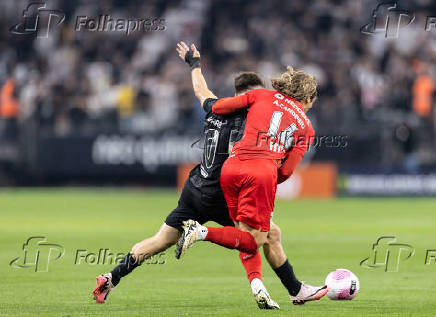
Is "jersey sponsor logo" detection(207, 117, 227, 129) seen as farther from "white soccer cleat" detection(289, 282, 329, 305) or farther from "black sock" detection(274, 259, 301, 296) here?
"white soccer cleat" detection(289, 282, 329, 305)

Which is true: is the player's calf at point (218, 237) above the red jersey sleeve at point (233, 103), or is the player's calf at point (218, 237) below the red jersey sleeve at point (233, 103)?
below

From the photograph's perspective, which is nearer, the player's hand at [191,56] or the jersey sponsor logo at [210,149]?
the jersey sponsor logo at [210,149]

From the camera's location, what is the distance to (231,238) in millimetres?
7766

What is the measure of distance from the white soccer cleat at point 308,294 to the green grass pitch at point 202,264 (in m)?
0.13

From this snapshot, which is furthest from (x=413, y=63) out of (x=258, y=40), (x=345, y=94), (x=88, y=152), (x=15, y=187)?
(x=15, y=187)

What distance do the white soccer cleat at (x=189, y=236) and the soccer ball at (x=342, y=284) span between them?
162 centimetres

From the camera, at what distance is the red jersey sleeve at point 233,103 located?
8094mm

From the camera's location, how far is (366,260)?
1229 cm

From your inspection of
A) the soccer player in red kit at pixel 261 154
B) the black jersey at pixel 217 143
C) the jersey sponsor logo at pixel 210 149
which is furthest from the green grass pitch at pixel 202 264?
the jersey sponsor logo at pixel 210 149

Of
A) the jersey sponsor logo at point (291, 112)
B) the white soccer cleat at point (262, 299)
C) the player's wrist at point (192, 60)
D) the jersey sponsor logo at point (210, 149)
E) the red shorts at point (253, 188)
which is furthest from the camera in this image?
the player's wrist at point (192, 60)

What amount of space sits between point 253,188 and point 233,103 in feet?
2.50

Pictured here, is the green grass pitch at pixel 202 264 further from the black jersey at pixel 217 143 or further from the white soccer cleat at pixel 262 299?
the black jersey at pixel 217 143

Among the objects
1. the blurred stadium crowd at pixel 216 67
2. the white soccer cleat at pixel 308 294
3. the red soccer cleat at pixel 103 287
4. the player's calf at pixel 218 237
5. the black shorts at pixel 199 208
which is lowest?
the red soccer cleat at pixel 103 287

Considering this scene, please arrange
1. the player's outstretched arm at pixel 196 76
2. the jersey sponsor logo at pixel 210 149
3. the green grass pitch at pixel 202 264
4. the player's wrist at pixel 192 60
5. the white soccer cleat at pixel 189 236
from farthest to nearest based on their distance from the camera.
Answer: the player's wrist at pixel 192 60, the player's outstretched arm at pixel 196 76, the jersey sponsor logo at pixel 210 149, the green grass pitch at pixel 202 264, the white soccer cleat at pixel 189 236
